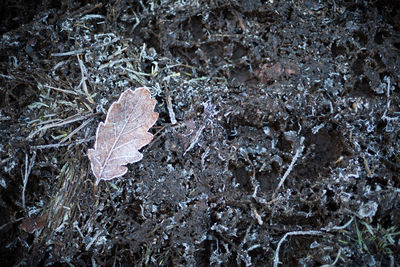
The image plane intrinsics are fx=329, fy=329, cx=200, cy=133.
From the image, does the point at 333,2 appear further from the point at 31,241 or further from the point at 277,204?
the point at 31,241

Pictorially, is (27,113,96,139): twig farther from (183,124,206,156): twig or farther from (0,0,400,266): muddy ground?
(183,124,206,156): twig

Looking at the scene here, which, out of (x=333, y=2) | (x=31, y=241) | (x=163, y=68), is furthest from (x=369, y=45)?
(x=31, y=241)

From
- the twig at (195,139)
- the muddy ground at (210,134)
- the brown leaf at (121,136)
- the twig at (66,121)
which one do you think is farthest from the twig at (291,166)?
the twig at (66,121)

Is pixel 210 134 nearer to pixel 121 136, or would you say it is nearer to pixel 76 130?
pixel 121 136

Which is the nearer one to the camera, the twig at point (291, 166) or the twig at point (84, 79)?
the twig at point (291, 166)

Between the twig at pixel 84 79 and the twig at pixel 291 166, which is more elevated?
the twig at pixel 84 79

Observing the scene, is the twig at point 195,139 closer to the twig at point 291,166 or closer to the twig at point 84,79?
the twig at point 291,166

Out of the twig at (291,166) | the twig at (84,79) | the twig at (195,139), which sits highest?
the twig at (84,79)
